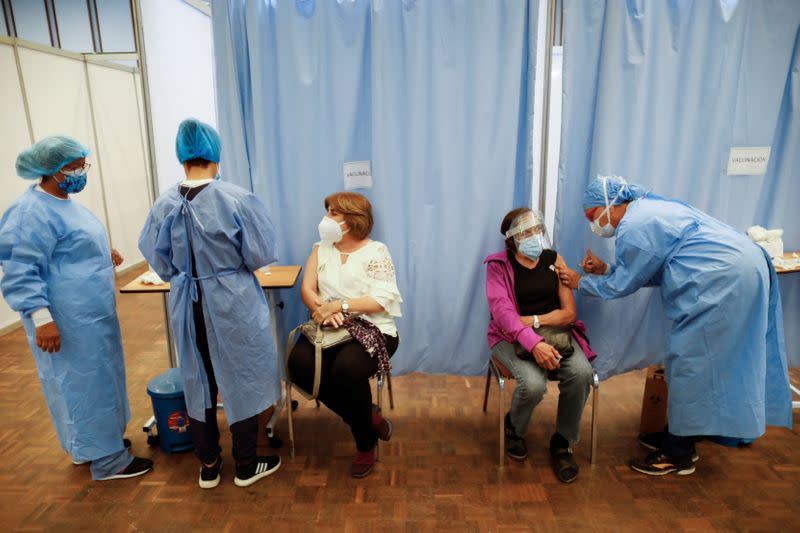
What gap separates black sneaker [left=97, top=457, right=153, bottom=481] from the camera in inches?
84.3

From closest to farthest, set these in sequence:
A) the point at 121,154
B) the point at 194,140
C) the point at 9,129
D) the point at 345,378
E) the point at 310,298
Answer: the point at 194,140 < the point at 345,378 < the point at 310,298 < the point at 9,129 < the point at 121,154

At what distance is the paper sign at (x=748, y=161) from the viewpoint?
2.48m

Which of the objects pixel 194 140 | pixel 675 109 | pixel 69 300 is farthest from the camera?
pixel 675 109

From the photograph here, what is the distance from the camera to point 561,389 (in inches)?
83.8

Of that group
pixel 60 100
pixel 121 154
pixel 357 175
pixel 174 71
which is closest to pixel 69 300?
pixel 174 71

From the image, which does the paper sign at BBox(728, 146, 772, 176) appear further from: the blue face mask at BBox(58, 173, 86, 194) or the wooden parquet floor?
the blue face mask at BBox(58, 173, 86, 194)

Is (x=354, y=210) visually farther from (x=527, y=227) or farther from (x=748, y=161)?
(x=748, y=161)

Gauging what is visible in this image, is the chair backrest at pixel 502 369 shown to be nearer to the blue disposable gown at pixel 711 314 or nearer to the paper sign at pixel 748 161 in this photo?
the blue disposable gown at pixel 711 314

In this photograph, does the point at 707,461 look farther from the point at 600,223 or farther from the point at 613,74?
the point at 613,74

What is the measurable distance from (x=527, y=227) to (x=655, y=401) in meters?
1.01

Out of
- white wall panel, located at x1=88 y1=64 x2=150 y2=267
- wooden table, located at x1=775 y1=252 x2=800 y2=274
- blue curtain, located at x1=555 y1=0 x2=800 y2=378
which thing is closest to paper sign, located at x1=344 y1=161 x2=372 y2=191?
blue curtain, located at x1=555 y1=0 x2=800 y2=378

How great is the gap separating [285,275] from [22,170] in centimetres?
108

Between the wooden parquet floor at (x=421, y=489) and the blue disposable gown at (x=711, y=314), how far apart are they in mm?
275

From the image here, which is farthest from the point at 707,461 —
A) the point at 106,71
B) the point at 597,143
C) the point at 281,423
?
the point at 106,71
